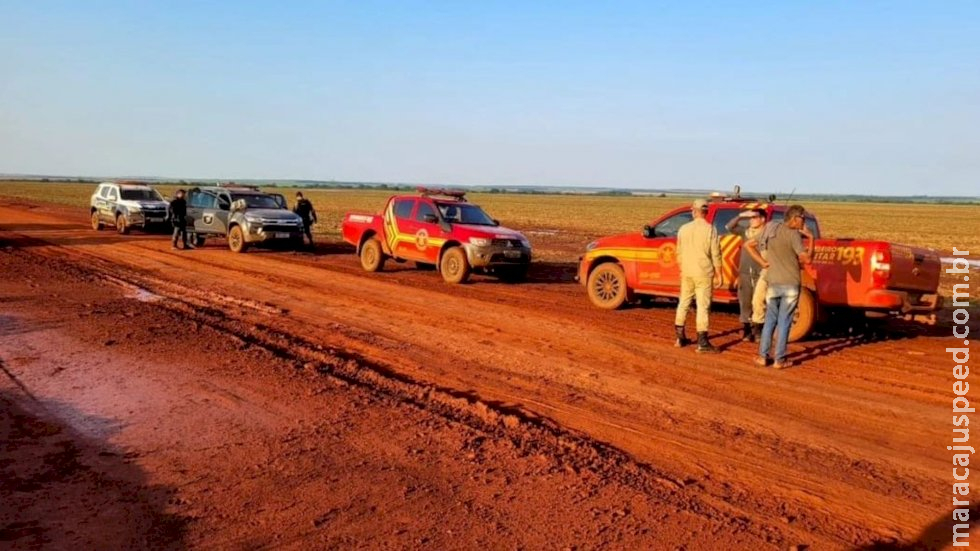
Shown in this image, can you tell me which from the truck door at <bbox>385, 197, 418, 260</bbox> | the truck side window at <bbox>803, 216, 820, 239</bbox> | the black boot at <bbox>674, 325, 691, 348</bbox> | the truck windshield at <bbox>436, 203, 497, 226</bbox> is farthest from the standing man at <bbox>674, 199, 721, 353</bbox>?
the truck door at <bbox>385, 197, 418, 260</bbox>

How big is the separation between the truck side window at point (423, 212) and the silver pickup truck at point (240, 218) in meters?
5.92

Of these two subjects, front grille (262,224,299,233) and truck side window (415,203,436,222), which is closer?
truck side window (415,203,436,222)

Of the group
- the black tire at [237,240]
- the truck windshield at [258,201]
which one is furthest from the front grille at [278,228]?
the truck windshield at [258,201]

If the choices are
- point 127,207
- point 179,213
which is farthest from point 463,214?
point 127,207

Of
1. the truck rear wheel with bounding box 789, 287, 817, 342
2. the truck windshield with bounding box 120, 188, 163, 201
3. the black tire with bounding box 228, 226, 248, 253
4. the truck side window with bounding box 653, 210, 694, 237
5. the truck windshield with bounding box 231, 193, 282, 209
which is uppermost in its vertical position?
the truck windshield with bounding box 120, 188, 163, 201

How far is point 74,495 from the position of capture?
15.0 feet

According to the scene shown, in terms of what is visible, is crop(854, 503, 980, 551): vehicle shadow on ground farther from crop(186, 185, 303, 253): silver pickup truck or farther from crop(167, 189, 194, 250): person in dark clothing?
crop(167, 189, 194, 250): person in dark clothing

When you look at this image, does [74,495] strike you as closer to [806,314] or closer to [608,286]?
[806,314]

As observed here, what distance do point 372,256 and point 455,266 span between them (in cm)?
274

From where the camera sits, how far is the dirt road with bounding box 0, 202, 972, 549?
4309 mm

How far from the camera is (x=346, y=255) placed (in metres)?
21.2

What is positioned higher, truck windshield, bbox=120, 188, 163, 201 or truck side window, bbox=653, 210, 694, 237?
truck windshield, bbox=120, 188, 163, 201

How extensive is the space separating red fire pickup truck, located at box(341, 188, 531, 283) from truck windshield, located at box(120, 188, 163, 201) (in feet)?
45.0

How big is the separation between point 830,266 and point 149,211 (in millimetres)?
23742
